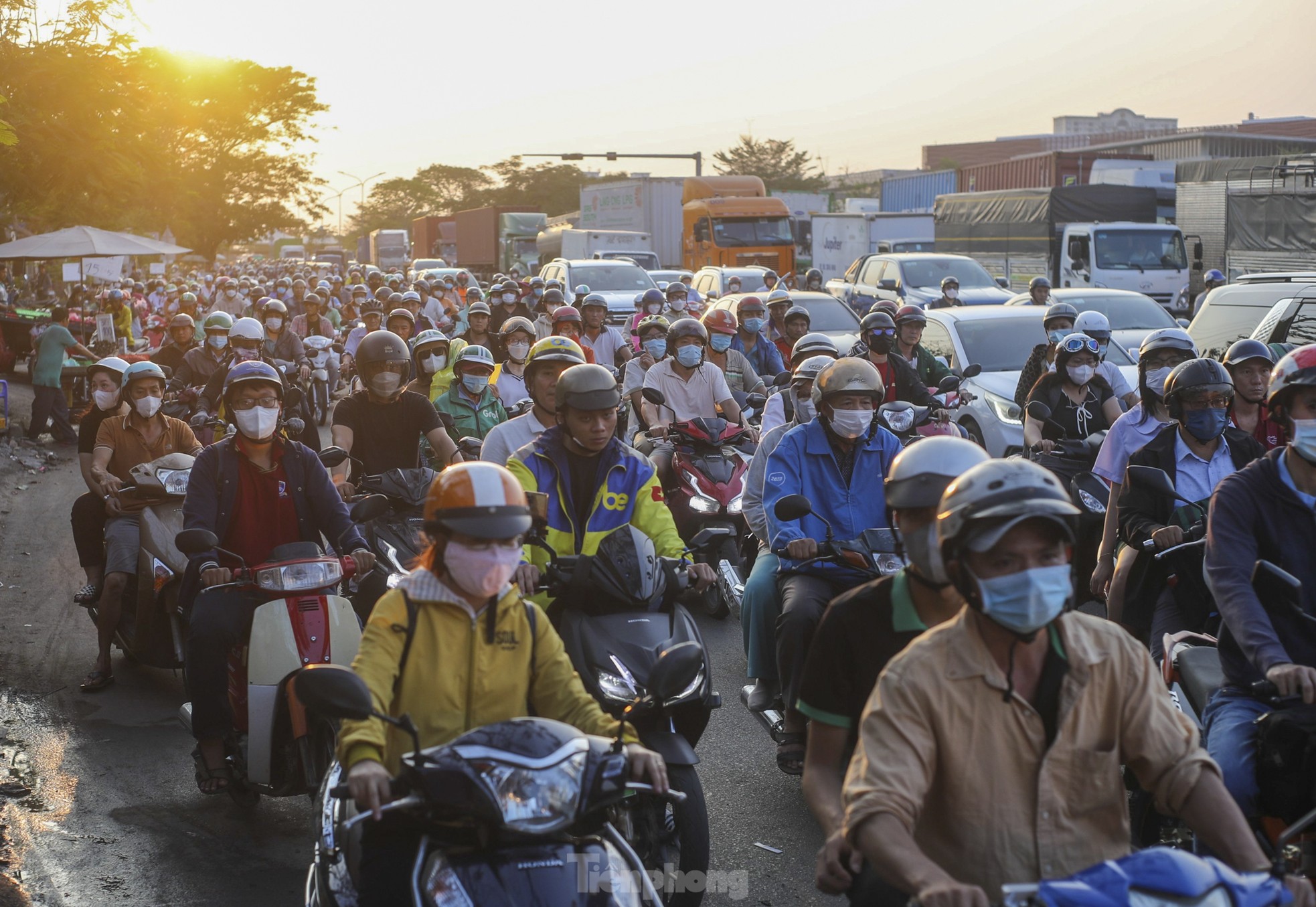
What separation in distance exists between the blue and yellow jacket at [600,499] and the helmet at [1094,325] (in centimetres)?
579

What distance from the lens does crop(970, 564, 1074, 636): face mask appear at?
2.62 meters

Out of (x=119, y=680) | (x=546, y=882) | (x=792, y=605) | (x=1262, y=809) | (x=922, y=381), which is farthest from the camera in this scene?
(x=922, y=381)

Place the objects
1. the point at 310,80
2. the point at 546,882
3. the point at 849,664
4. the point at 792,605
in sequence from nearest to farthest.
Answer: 1. the point at 546,882
2. the point at 849,664
3. the point at 792,605
4. the point at 310,80

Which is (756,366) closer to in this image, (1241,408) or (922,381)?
(922,381)

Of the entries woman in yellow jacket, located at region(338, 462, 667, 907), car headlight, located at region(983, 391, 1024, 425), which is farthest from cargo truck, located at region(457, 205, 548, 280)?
woman in yellow jacket, located at region(338, 462, 667, 907)

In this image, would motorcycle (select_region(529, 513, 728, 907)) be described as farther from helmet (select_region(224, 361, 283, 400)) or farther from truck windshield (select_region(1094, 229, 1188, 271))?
truck windshield (select_region(1094, 229, 1188, 271))

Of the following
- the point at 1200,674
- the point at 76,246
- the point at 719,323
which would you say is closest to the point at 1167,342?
the point at 1200,674

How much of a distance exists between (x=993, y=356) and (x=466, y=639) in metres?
11.5

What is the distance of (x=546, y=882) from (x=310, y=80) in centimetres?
5466

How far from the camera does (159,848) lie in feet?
18.1

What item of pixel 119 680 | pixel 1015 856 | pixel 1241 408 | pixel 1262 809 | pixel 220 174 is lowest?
pixel 119 680

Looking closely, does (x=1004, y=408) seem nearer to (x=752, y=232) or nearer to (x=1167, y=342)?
(x=1167, y=342)

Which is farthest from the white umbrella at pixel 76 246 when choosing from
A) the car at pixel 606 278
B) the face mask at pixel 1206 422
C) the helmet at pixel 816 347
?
the face mask at pixel 1206 422

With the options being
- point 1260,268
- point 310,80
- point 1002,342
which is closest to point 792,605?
point 1002,342
